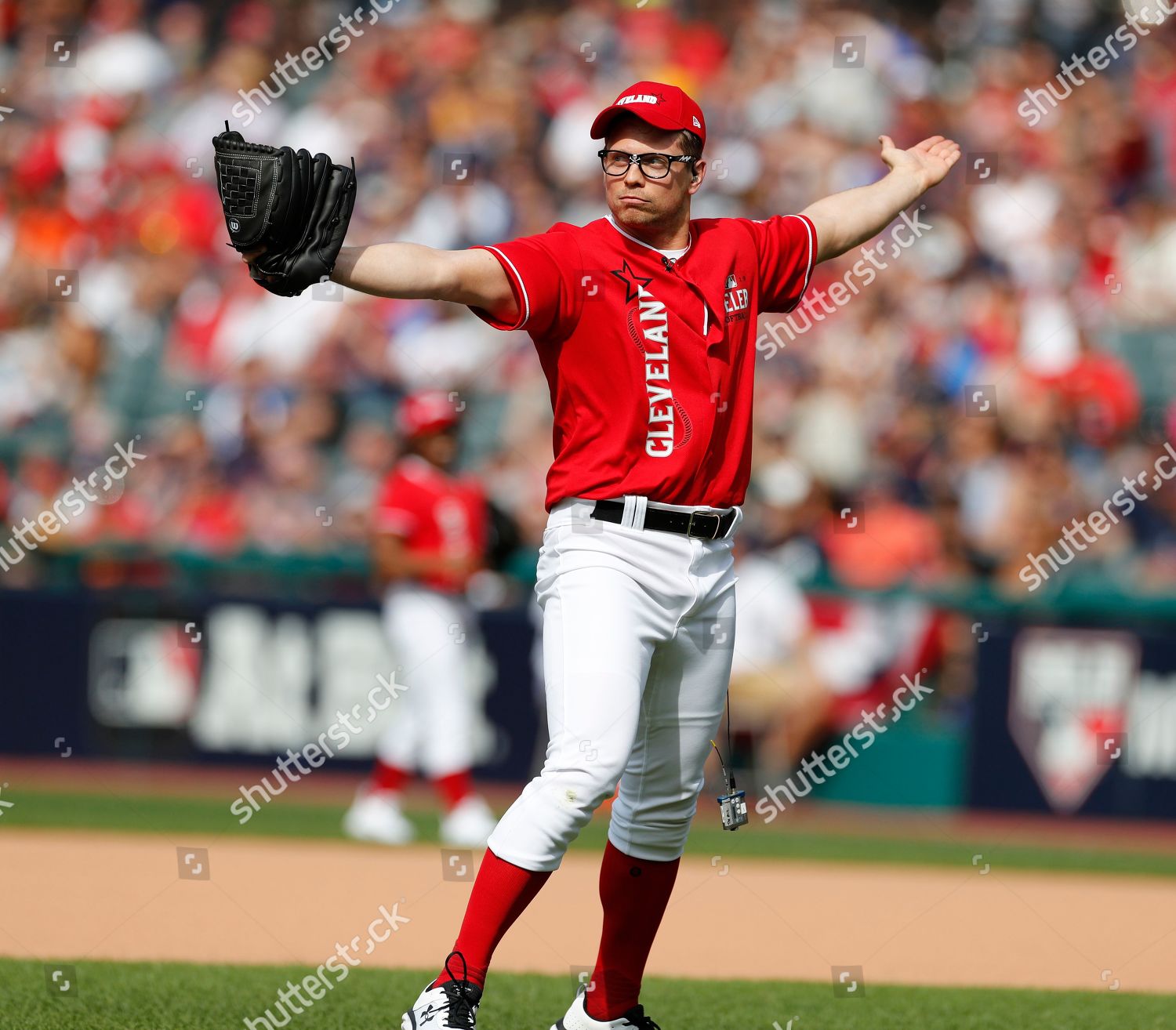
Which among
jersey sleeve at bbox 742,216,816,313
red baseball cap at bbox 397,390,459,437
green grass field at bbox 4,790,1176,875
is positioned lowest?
green grass field at bbox 4,790,1176,875

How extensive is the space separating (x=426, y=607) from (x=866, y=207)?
4.38 meters

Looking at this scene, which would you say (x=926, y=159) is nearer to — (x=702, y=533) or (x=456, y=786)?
(x=702, y=533)

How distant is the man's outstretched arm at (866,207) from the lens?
455cm

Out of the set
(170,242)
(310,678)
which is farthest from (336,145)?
(310,678)

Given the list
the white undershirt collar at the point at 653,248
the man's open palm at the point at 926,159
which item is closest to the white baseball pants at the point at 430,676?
the man's open palm at the point at 926,159

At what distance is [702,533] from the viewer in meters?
4.09

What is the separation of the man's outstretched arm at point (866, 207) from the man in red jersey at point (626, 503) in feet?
0.91

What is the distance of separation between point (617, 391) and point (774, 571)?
5.81 m

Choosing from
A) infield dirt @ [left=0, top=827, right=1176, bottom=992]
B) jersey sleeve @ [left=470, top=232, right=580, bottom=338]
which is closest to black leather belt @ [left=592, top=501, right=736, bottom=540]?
jersey sleeve @ [left=470, top=232, right=580, bottom=338]

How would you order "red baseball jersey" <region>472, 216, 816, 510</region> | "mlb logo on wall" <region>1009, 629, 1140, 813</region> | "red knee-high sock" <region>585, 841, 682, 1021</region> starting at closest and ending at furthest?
"red baseball jersey" <region>472, 216, 816, 510</region>, "red knee-high sock" <region>585, 841, 682, 1021</region>, "mlb logo on wall" <region>1009, 629, 1140, 813</region>

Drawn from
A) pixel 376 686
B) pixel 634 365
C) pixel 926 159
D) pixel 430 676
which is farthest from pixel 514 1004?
pixel 376 686

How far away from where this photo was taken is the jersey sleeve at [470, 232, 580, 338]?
385 cm

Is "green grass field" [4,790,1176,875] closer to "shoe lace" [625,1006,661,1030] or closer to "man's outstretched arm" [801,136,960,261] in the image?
"shoe lace" [625,1006,661,1030]

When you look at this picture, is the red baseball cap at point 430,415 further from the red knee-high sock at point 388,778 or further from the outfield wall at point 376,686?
the red knee-high sock at point 388,778
